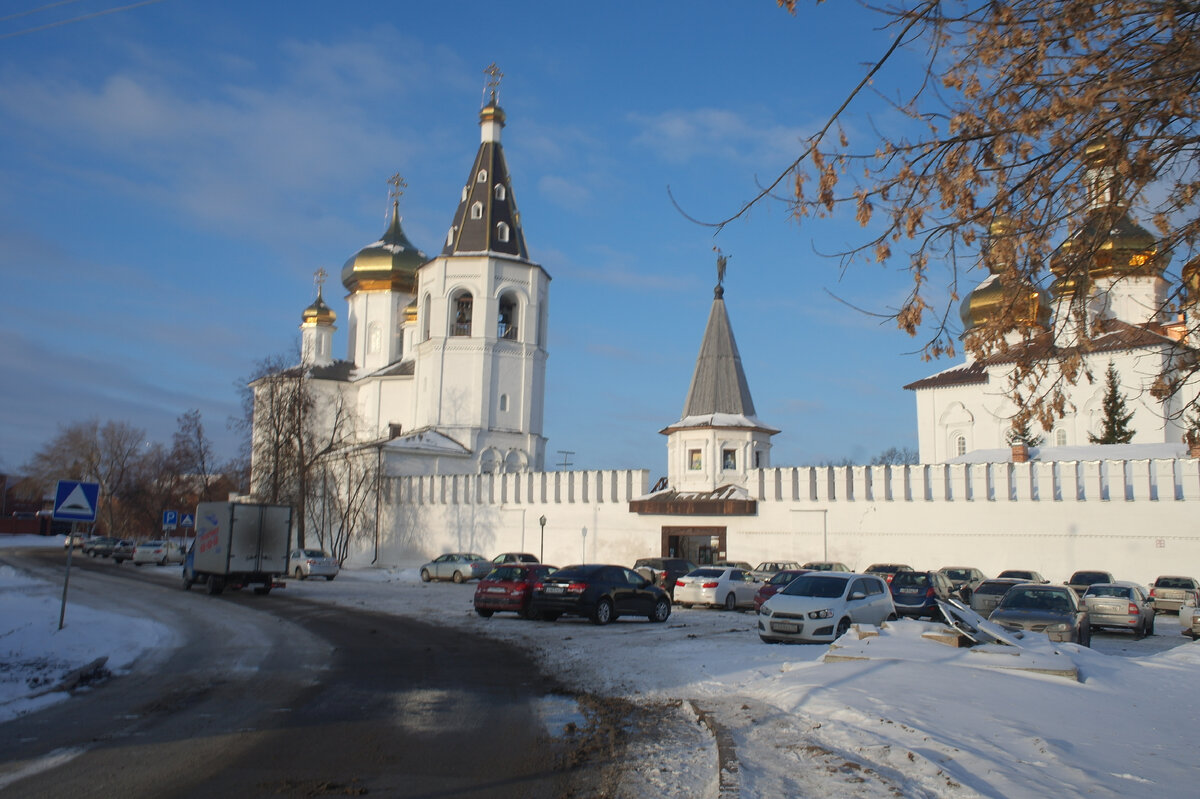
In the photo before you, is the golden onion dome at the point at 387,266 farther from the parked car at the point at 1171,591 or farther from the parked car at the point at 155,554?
the parked car at the point at 1171,591

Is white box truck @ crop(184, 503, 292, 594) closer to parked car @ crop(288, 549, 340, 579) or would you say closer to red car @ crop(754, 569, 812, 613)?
parked car @ crop(288, 549, 340, 579)

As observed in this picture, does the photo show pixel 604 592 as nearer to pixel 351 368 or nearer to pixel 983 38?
pixel 983 38

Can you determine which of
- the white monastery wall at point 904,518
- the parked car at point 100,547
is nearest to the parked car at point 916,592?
the white monastery wall at point 904,518

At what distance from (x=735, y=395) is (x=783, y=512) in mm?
7457

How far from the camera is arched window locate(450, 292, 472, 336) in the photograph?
58531mm

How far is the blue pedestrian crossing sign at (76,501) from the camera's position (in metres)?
15.5

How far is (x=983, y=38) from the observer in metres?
7.00

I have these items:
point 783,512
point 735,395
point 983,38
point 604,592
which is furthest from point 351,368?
point 983,38

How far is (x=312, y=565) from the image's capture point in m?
38.9

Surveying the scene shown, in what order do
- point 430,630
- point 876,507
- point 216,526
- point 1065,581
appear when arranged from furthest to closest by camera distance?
point 876,507
point 1065,581
point 216,526
point 430,630

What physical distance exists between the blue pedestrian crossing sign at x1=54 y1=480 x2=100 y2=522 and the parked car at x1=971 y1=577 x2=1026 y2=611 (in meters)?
18.3

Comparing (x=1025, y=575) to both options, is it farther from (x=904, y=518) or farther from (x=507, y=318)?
(x=507, y=318)

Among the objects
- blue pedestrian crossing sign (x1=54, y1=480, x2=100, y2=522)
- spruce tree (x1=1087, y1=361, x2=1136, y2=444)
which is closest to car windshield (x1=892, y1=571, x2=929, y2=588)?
blue pedestrian crossing sign (x1=54, y1=480, x2=100, y2=522)

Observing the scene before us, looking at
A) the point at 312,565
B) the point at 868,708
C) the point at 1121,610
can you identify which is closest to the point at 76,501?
the point at 868,708
